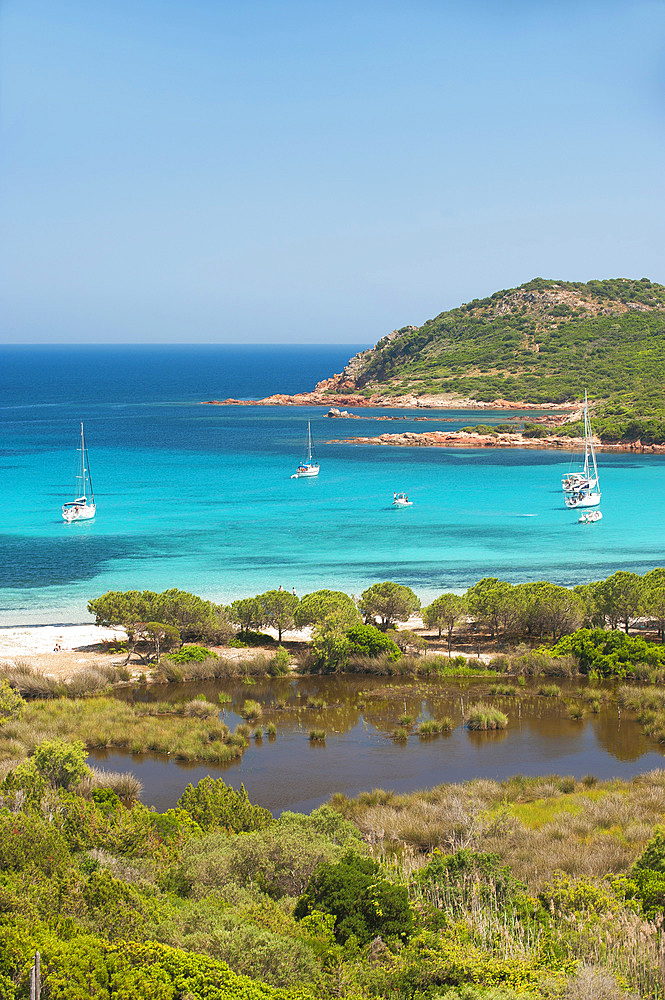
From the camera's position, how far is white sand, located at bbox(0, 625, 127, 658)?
2607cm

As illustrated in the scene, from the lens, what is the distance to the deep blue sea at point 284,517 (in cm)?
3541

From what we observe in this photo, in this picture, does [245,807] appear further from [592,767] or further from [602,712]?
[602,712]

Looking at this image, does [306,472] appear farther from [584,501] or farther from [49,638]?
[49,638]

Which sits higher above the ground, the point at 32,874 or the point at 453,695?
the point at 32,874

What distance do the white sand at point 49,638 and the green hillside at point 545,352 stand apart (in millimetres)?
60069

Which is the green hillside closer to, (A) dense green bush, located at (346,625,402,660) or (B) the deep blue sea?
(B) the deep blue sea

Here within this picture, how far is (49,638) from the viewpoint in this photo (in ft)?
89.9

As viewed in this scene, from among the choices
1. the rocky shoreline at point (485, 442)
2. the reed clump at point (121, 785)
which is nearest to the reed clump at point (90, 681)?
the reed clump at point (121, 785)

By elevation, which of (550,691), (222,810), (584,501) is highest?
(584,501)

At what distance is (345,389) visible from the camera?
126 meters

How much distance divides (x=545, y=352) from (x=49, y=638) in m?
94.6

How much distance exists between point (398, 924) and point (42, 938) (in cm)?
399

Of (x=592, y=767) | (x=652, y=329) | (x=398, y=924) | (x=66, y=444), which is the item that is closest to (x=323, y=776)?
(x=592, y=767)

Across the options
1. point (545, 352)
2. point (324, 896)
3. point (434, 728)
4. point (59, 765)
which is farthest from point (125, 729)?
point (545, 352)
